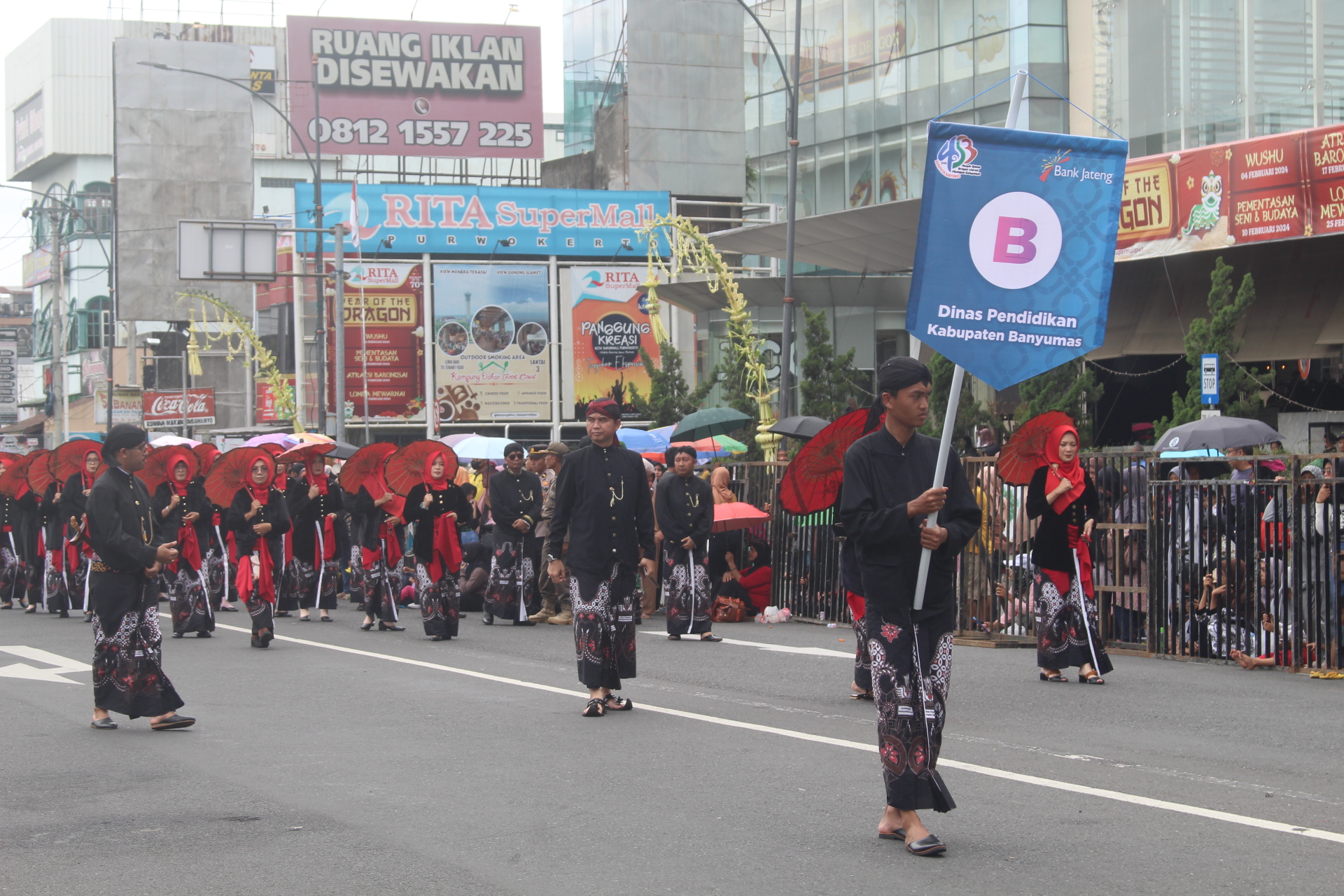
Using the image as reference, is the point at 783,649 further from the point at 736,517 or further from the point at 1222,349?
the point at 1222,349

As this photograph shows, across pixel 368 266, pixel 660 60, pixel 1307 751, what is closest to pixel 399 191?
pixel 368 266

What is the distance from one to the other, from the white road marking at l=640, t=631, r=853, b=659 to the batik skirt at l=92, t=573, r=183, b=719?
601 cm

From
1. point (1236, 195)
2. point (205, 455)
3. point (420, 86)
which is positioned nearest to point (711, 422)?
point (205, 455)

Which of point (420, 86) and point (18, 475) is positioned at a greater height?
point (420, 86)

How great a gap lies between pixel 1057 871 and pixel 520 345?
40.6 meters

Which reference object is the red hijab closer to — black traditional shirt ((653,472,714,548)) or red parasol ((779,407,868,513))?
red parasol ((779,407,868,513))

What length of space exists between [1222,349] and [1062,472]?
979cm

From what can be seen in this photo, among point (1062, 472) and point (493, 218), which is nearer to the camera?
point (1062, 472)

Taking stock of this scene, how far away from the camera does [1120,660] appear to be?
42.2 feet

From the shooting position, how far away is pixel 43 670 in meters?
13.1

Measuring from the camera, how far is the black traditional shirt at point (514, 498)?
56.0 feet

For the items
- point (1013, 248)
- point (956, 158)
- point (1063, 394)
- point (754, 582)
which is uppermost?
point (956, 158)

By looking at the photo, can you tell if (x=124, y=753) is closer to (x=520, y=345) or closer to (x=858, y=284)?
(x=858, y=284)

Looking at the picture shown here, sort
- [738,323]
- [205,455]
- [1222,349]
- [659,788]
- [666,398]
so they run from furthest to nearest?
[666,398], [738,323], [1222,349], [205,455], [659,788]
